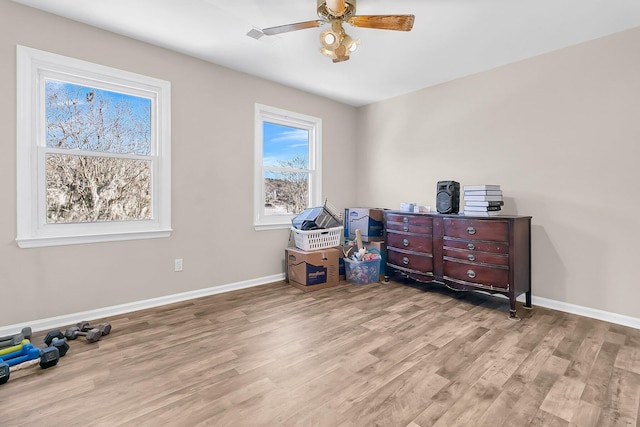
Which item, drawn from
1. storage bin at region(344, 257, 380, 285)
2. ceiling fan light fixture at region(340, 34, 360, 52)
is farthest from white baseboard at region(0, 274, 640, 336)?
ceiling fan light fixture at region(340, 34, 360, 52)

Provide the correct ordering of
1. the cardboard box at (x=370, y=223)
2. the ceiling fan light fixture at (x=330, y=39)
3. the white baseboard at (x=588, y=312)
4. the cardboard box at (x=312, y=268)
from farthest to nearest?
the cardboard box at (x=370, y=223), the cardboard box at (x=312, y=268), the white baseboard at (x=588, y=312), the ceiling fan light fixture at (x=330, y=39)

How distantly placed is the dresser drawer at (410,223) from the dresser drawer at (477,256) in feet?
1.00

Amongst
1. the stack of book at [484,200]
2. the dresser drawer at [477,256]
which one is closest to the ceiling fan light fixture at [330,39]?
the stack of book at [484,200]

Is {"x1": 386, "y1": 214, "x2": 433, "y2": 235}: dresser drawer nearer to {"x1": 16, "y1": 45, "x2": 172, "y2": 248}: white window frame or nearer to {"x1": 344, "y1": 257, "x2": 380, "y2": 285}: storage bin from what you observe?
{"x1": 344, "y1": 257, "x2": 380, "y2": 285}: storage bin

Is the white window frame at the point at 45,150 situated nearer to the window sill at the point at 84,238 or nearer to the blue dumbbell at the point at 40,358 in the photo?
the window sill at the point at 84,238

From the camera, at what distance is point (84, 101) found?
264 centimetres

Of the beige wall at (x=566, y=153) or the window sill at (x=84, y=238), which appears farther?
the beige wall at (x=566, y=153)

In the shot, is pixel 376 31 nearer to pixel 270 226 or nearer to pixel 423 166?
pixel 423 166

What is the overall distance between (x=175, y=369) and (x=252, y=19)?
2.66 m

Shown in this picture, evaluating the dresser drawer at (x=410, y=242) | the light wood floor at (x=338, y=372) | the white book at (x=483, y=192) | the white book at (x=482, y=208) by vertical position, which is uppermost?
the white book at (x=483, y=192)

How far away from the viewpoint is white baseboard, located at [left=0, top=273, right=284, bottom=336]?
2.36 metres

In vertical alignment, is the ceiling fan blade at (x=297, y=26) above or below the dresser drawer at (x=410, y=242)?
above

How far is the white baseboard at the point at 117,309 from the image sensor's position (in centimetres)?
236

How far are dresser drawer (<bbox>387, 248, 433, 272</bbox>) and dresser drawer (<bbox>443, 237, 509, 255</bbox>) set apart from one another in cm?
29
